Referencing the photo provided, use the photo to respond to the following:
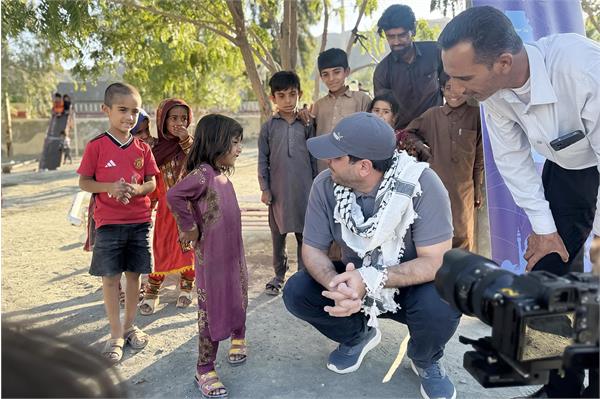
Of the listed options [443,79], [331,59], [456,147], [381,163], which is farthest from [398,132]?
[381,163]

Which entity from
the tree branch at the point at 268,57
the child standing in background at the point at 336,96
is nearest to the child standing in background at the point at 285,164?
the child standing in background at the point at 336,96


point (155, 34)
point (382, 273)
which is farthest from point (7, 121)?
point (382, 273)

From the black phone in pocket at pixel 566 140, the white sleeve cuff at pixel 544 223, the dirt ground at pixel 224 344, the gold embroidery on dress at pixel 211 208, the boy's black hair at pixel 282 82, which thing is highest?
the boy's black hair at pixel 282 82

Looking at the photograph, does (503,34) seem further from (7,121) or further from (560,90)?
(7,121)

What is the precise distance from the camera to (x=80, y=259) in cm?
479

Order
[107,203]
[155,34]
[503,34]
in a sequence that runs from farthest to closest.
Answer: [155,34] < [107,203] < [503,34]

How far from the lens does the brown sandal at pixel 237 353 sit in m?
2.69

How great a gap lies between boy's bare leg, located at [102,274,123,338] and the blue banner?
2.42 metres

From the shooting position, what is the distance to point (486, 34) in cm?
218


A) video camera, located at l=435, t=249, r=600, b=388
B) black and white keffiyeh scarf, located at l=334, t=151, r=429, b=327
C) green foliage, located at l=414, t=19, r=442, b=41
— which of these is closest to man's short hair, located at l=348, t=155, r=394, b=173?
black and white keffiyeh scarf, located at l=334, t=151, r=429, b=327

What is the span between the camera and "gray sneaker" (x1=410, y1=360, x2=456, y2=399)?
2348 mm

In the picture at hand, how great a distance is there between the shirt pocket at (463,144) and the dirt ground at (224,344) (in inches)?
41.3

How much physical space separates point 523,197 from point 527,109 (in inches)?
17.1

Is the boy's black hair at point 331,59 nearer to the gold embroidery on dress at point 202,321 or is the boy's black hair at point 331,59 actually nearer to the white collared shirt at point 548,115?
the white collared shirt at point 548,115
